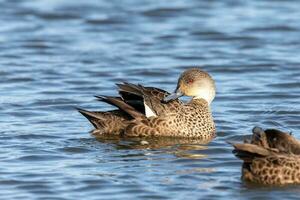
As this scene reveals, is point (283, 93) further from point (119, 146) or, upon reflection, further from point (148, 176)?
point (148, 176)

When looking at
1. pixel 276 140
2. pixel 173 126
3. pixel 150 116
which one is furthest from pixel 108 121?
pixel 276 140

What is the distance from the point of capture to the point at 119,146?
39.8 ft

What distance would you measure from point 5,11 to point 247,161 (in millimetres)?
13015

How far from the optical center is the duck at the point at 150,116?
489 inches

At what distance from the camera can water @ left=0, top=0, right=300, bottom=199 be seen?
10320 millimetres

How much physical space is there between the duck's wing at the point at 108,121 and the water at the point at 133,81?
172 mm

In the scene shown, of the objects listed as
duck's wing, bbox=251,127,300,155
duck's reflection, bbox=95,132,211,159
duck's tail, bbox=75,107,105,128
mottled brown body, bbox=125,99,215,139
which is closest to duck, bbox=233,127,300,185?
duck's wing, bbox=251,127,300,155

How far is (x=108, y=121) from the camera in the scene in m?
12.6

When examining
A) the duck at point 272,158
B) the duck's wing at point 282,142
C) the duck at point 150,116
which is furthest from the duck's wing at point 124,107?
the duck's wing at point 282,142

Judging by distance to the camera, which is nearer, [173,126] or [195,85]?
[173,126]

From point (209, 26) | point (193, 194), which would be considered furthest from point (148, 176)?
point (209, 26)

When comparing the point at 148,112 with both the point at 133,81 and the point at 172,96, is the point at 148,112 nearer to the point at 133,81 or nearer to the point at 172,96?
the point at 172,96

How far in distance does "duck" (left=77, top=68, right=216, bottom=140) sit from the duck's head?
0.04 metres

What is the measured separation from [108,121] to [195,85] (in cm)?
113
